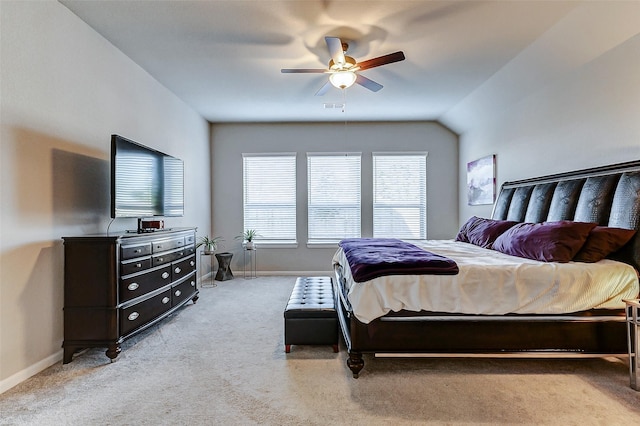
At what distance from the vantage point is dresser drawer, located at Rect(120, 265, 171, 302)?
269 cm

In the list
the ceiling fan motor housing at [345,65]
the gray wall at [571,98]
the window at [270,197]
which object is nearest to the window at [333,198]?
the window at [270,197]

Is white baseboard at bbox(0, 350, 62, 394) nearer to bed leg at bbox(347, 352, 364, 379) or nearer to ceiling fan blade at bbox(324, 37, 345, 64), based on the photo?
bed leg at bbox(347, 352, 364, 379)

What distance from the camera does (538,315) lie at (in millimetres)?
2281

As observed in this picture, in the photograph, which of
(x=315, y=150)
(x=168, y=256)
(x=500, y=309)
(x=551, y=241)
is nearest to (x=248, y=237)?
(x=315, y=150)

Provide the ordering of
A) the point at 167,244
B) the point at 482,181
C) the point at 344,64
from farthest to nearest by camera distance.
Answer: the point at 482,181 → the point at 167,244 → the point at 344,64

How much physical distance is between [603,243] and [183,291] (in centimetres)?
405

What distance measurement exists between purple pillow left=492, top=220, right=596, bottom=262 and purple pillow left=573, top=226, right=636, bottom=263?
0.05 m

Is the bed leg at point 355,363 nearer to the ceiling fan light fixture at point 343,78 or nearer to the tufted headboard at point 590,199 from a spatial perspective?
the tufted headboard at point 590,199

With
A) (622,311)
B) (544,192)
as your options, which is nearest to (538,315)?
(622,311)

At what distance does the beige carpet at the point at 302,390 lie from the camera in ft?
6.08

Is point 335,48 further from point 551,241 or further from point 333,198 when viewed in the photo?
point 333,198

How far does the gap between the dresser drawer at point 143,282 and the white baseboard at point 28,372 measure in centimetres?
66

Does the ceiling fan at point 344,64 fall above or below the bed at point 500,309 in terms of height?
above

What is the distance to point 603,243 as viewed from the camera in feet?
7.92
